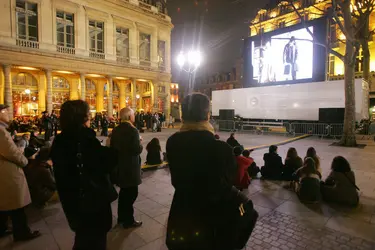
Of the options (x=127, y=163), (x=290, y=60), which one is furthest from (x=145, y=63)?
(x=127, y=163)

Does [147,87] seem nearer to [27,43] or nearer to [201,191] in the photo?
[27,43]

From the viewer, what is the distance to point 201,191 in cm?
177

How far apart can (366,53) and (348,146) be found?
45.4ft

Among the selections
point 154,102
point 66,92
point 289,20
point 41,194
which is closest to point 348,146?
point 41,194

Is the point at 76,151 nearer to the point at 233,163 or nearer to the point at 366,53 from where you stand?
the point at 233,163

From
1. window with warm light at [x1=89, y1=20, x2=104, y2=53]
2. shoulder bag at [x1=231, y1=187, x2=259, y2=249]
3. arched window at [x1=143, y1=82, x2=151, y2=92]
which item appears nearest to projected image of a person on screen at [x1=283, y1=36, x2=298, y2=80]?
arched window at [x1=143, y1=82, x2=151, y2=92]

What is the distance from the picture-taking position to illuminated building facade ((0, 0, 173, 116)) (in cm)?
1920

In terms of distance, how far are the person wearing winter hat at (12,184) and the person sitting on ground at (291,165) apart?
5.73 metres

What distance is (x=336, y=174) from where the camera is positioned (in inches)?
176

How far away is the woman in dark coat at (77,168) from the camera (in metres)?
2.10

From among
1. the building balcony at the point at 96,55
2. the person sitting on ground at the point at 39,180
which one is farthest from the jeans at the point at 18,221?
the building balcony at the point at 96,55

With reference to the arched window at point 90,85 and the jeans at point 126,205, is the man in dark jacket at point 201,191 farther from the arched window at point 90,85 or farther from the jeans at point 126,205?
the arched window at point 90,85

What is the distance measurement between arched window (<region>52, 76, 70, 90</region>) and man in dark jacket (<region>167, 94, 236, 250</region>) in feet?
83.6

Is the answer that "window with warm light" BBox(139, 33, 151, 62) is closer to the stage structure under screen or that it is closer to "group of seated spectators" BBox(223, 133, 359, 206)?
the stage structure under screen
